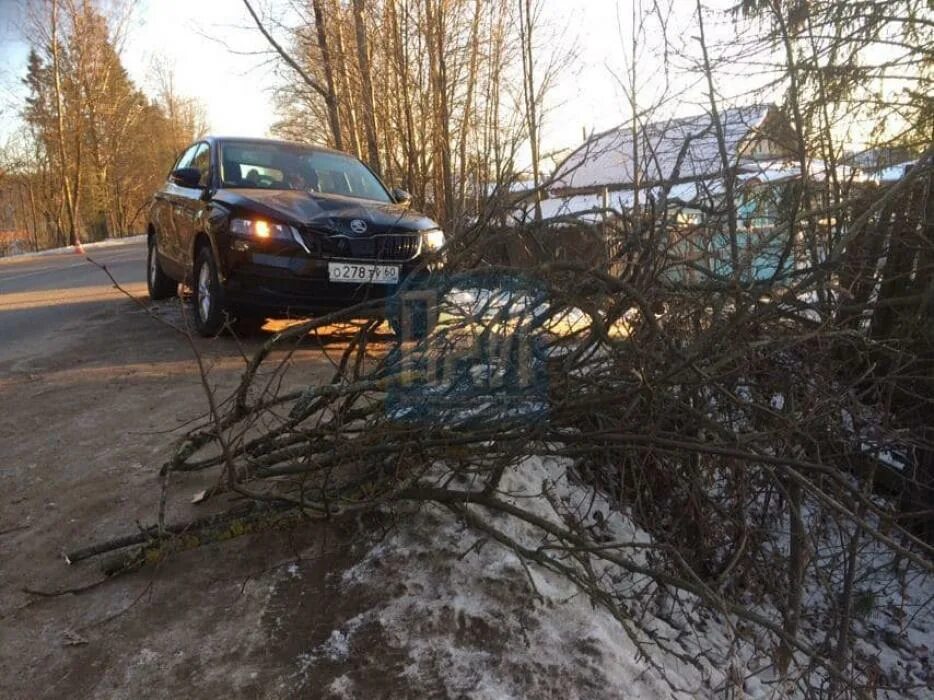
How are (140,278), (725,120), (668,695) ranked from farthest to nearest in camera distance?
(140,278), (725,120), (668,695)

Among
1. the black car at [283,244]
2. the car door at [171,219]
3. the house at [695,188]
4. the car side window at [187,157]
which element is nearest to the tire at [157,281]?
the car door at [171,219]

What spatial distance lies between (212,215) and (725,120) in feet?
12.4

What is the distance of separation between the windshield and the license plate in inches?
43.8

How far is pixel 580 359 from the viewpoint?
286 centimetres

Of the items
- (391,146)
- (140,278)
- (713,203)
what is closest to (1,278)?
(140,278)

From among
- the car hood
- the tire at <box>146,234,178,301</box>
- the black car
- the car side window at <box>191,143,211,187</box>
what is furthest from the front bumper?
the tire at <box>146,234,178,301</box>

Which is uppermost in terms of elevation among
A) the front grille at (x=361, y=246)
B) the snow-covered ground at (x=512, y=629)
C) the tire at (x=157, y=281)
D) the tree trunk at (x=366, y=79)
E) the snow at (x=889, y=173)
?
the tree trunk at (x=366, y=79)

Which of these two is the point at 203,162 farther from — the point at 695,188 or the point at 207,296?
the point at 695,188

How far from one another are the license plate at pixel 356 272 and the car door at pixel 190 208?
1.43 m

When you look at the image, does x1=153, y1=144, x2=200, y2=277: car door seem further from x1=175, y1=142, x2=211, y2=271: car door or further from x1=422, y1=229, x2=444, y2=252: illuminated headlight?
x1=422, y1=229, x2=444, y2=252: illuminated headlight

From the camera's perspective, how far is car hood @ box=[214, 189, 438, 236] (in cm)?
519

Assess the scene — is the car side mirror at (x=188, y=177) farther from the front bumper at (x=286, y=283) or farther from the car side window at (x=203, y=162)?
the front bumper at (x=286, y=283)

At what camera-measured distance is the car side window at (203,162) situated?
599 centimetres

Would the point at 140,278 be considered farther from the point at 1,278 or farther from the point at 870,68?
the point at 870,68
